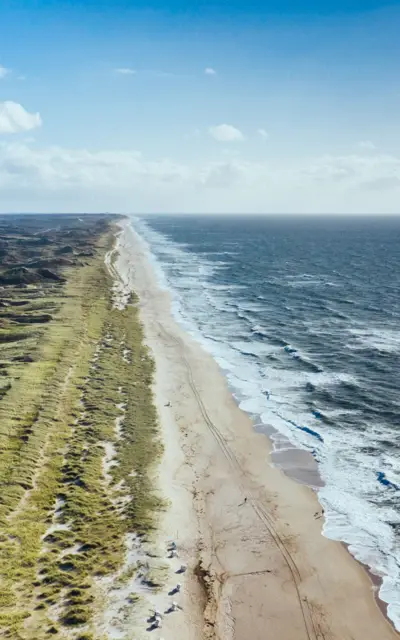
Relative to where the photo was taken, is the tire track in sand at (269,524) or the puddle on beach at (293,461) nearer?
the tire track in sand at (269,524)

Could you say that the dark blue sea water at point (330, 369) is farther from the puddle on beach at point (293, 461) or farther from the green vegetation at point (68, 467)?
the green vegetation at point (68, 467)

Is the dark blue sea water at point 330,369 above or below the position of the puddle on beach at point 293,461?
above

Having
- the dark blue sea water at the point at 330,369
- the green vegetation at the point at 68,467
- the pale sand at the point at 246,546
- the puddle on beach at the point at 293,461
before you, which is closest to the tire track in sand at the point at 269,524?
the pale sand at the point at 246,546

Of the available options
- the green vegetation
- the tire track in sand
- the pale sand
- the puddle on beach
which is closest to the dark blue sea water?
the puddle on beach

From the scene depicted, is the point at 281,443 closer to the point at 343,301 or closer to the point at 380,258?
the point at 343,301

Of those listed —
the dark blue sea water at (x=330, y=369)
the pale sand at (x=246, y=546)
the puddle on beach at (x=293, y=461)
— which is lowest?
the pale sand at (x=246, y=546)

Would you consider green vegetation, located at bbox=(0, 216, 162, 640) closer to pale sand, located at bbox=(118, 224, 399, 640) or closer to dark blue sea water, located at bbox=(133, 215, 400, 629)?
pale sand, located at bbox=(118, 224, 399, 640)

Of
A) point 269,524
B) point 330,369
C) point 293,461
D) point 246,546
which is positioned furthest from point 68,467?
point 330,369
